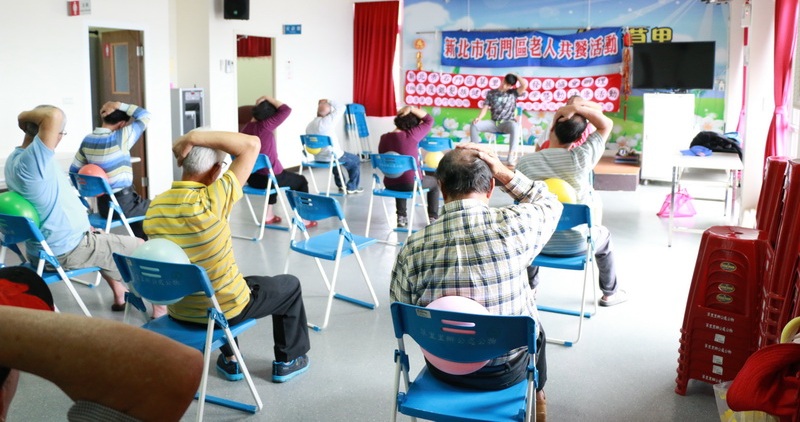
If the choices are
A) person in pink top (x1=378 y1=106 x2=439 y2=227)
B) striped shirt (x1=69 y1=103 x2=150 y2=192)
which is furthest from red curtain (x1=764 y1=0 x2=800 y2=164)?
striped shirt (x1=69 y1=103 x2=150 y2=192)

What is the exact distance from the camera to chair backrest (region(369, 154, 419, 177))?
623cm

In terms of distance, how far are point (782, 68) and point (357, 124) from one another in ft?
23.9

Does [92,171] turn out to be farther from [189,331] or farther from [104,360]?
[104,360]

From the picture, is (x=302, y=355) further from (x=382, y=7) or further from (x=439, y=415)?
(x=382, y=7)

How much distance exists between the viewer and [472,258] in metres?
2.35

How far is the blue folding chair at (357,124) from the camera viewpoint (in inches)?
468

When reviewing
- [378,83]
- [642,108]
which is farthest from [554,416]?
[378,83]

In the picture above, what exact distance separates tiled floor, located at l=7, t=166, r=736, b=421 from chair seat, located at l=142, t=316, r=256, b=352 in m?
0.38

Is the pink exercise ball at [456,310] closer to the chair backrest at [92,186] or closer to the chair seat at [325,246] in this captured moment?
the chair seat at [325,246]

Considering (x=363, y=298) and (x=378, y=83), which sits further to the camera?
(x=378, y=83)

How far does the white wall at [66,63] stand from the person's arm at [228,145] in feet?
13.0

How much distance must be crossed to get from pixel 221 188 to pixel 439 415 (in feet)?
4.63

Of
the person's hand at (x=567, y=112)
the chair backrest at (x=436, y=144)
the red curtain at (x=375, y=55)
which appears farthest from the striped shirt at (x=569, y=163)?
the red curtain at (x=375, y=55)

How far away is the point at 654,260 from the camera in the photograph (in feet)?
18.7
